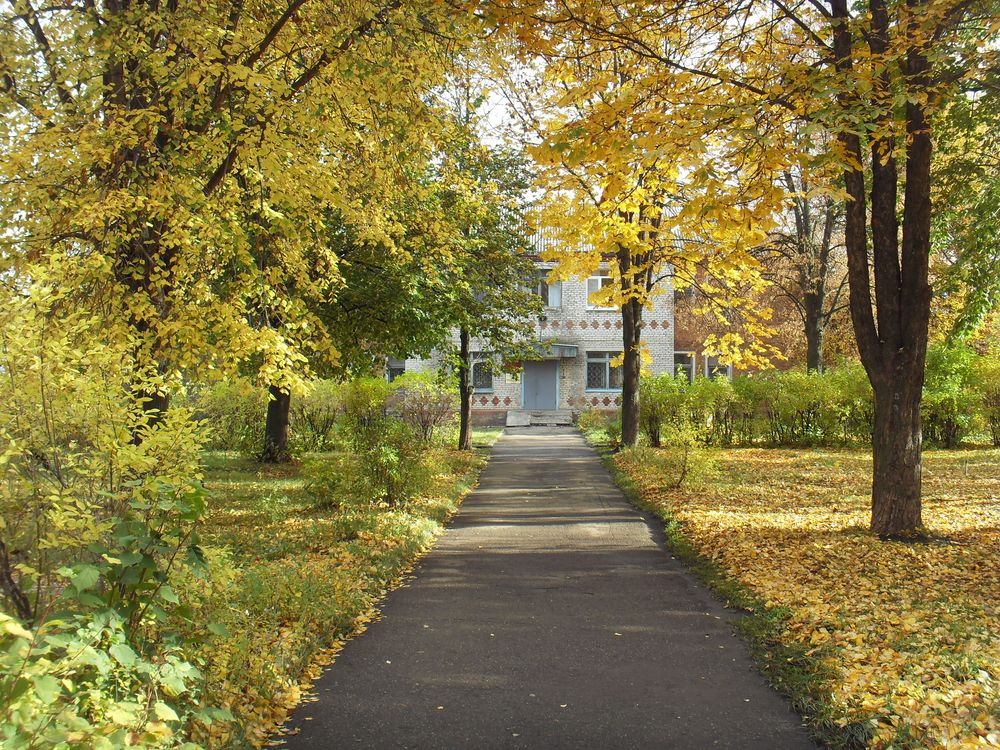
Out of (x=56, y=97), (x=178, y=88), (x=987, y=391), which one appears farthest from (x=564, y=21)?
(x=987, y=391)

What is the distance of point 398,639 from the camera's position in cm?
578

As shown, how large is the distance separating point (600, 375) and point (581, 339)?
1848 millimetres

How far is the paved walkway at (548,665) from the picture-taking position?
4.17 metres

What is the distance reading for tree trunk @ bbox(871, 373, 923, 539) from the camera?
8.37 meters

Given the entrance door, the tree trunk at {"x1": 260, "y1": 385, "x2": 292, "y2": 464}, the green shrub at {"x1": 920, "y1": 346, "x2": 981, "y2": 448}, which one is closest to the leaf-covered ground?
the green shrub at {"x1": 920, "y1": 346, "x2": 981, "y2": 448}

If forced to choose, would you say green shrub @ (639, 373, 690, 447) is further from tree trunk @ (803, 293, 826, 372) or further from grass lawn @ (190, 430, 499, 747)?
grass lawn @ (190, 430, 499, 747)

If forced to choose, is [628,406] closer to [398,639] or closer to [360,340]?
[360,340]

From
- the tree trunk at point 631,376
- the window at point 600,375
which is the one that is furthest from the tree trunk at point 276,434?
the window at point 600,375

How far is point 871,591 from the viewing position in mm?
6492

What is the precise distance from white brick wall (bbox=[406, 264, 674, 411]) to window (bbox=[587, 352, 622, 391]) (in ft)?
0.80

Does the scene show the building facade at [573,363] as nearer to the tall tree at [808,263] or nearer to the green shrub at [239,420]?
the tall tree at [808,263]

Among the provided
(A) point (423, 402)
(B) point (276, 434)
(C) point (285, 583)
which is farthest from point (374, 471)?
(A) point (423, 402)

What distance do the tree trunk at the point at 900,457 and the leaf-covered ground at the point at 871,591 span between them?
0.34 metres

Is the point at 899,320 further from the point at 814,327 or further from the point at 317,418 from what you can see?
the point at 814,327
